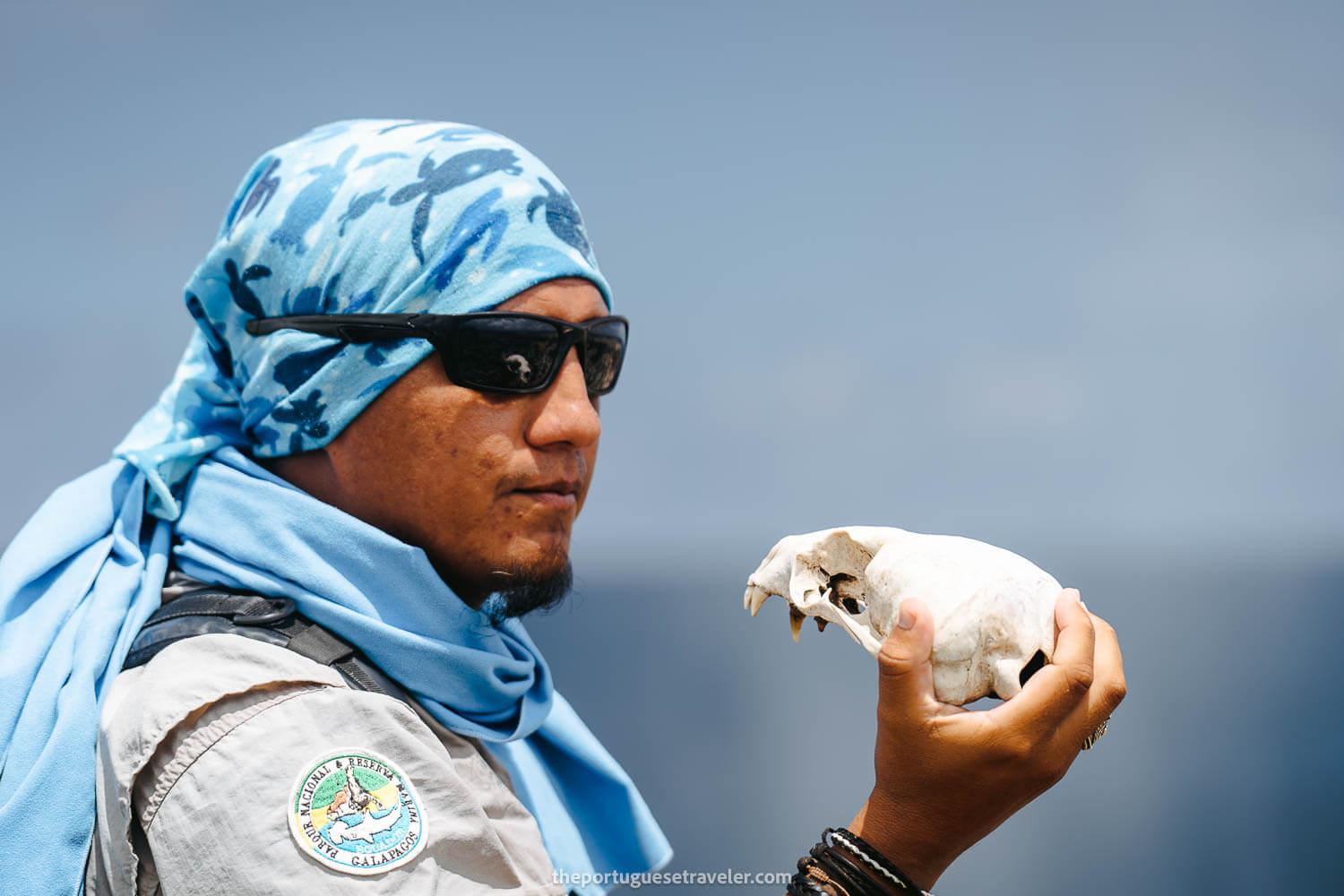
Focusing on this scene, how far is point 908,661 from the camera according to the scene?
6.36 feet

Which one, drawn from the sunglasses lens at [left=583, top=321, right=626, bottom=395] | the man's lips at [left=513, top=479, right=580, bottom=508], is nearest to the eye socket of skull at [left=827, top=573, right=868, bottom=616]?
the man's lips at [left=513, top=479, right=580, bottom=508]

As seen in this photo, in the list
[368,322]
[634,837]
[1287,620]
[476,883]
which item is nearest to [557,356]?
[368,322]

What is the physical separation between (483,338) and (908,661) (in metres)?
1.32

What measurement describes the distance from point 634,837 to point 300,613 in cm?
153

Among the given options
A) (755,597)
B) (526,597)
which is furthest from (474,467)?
(755,597)

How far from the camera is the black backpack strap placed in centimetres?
230

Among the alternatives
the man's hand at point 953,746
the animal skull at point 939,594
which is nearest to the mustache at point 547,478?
the animal skull at point 939,594

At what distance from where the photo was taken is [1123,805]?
104 ft

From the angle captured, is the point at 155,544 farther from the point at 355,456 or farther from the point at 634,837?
the point at 634,837

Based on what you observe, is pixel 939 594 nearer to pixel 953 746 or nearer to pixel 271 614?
pixel 953 746

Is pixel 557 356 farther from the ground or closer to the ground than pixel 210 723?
farther from the ground

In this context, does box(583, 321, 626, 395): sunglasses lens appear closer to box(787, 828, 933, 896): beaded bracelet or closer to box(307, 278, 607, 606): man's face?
box(307, 278, 607, 606): man's face

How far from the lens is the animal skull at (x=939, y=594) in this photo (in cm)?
204

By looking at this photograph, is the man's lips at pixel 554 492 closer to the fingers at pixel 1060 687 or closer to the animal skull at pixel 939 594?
the animal skull at pixel 939 594
